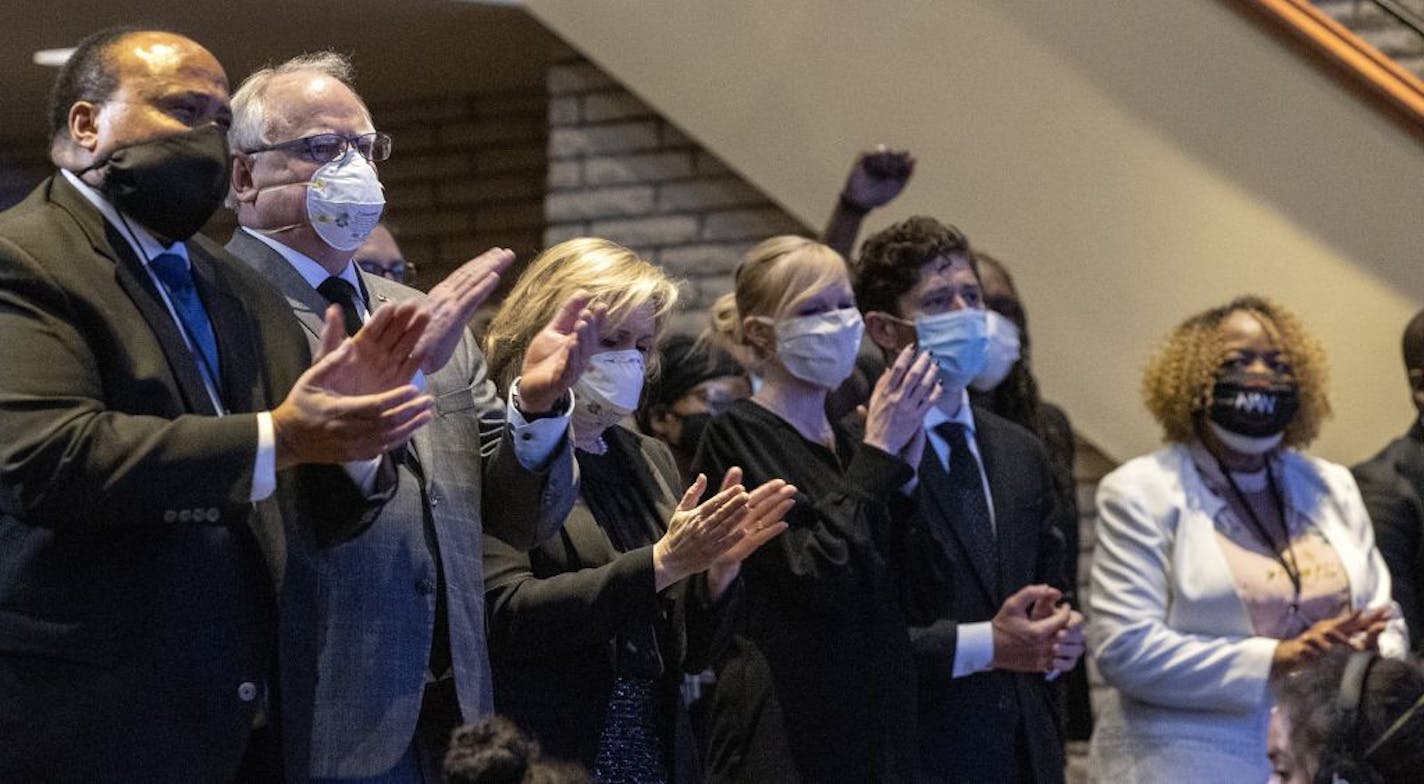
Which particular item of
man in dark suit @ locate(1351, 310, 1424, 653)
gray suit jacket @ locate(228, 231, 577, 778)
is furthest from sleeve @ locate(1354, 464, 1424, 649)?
gray suit jacket @ locate(228, 231, 577, 778)

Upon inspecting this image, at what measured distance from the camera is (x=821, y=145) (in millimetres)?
5859

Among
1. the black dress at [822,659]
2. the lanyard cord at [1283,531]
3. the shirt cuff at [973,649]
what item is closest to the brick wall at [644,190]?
the lanyard cord at [1283,531]

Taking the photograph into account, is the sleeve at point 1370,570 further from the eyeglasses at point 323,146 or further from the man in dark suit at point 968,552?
the eyeglasses at point 323,146

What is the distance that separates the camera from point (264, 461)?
2.33m

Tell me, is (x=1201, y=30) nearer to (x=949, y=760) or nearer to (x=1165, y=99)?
(x=1165, y=99)

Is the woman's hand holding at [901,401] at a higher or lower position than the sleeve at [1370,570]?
higher

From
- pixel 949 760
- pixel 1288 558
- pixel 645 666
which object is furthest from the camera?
pixel 1288 558

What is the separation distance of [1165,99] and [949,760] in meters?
2.42

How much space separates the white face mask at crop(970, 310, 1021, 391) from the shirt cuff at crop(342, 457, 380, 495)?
2034 millimetres

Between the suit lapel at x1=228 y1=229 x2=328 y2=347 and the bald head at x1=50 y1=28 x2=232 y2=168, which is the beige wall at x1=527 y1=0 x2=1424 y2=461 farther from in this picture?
the bald head at x1=50 y1=28 x2=232 y2=168

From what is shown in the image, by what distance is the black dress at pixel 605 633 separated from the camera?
9.99 ft

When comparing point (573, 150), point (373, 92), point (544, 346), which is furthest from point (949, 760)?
point (373, 92)

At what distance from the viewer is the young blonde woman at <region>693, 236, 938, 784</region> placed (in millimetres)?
3553

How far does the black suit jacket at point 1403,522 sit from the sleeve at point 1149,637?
553 mm
